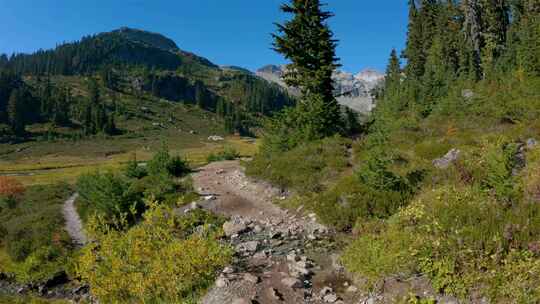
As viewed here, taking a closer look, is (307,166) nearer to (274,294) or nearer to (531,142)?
(531,142)

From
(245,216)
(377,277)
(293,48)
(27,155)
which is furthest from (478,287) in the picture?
(27,155)

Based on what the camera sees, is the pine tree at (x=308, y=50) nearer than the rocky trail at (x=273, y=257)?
No

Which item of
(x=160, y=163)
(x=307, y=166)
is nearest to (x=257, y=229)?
(x=307, y=166)

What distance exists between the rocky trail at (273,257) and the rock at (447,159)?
5303 mm

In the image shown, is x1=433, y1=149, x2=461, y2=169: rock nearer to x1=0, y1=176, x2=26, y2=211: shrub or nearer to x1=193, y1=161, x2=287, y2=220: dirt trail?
x1=193, y1=161, x2=287, y2=220: dirt trail

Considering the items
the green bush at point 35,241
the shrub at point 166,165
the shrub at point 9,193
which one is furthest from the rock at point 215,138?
the shrub at point 166,165

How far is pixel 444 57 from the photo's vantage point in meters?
58.3

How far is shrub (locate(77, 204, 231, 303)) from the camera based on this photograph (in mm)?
6996

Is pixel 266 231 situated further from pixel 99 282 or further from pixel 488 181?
pixel 488 181

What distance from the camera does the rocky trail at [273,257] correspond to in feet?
22.9

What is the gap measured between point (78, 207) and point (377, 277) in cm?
2456

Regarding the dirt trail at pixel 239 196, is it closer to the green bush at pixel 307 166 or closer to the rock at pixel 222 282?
the green bush at pixel 307 166

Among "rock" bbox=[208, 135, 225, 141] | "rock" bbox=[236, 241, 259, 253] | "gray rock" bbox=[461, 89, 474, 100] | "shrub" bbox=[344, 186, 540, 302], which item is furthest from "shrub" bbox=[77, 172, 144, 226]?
"rock" bbox=[208, 135, 225, 141]

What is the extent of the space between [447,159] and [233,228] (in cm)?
866
